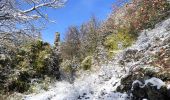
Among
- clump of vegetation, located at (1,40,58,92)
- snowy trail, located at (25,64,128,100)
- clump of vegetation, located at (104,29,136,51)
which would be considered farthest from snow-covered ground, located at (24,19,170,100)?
clump of vegetation, located at (104,29,136,51)

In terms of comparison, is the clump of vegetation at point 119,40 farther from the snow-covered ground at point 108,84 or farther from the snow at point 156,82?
the snow at point 156,82

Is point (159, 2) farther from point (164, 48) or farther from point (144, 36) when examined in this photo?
point (164, 48)

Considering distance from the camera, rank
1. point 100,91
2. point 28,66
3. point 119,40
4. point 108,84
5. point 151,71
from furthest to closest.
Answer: point 28,66, point 119,40, point 108,84, point 100,91, point 151,71

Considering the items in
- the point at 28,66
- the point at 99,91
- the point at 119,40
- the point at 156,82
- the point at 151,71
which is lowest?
the point at 99,91

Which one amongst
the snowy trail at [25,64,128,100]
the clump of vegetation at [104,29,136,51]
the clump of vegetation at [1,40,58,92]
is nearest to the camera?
the snowy trail at [25,64,128,100]

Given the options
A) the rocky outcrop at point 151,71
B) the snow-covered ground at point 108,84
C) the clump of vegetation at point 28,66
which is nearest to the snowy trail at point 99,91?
the snow-covered ground at point 108,84

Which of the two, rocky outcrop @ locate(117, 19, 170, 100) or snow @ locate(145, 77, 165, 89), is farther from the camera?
rocky outcrop @ locate(117, 19, 170, 100)

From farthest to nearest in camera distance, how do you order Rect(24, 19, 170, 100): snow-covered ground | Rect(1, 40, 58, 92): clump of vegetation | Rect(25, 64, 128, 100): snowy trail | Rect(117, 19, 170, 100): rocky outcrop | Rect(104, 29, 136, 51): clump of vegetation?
Rect(104, 29, 136, 51): clump of vegetation
Rect(1, 40, 58, 92): clump of vegetation
Rect(24, 19, 170, 100): snow-covered ground
Rect(25, 64, 128, 100): snowy trail
Rect(117, 19, 170, 100): rocky outcrop

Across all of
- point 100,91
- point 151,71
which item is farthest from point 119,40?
point 151,71

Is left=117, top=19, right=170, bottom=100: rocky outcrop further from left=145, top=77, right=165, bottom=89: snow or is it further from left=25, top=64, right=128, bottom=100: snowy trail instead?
left=25, top=64, right=128, bottom=100: snowy trail

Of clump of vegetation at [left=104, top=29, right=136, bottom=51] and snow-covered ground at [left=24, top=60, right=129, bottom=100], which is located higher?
clump of vegetation at [left=104, top=29, right=136, bottom=51]

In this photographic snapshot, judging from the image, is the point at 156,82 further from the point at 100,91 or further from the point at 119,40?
the point at 119,40

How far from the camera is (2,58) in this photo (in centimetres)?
2005

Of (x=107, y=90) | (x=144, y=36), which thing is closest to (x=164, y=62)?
(x=107, y=90)
